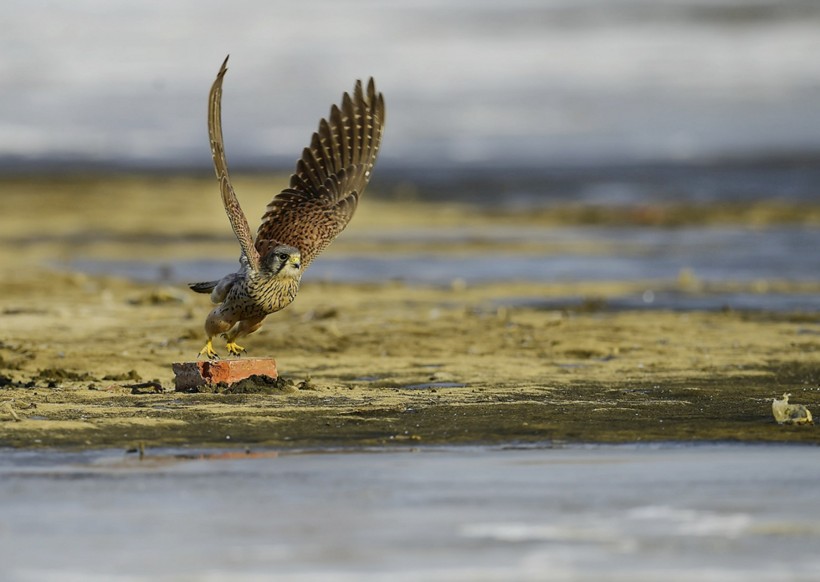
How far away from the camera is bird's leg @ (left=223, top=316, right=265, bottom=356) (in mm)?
10836

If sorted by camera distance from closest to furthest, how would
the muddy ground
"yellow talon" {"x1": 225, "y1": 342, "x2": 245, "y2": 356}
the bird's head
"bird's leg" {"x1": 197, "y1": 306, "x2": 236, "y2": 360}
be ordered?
1. the muddy ground
2. the bird's head
3. "bird's leg" {"x1": 197, "y1": 306, "x2": 236, "y2": 360}
4. "yellow talon" {"x1": 225, "y1": 342, "x2": 245, "y2": 356}

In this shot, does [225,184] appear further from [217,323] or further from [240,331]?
[240,331]

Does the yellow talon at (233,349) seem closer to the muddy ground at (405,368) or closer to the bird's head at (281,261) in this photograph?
the muddy ground at (405,368)

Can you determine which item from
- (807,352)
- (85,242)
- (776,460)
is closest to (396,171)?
(85,242)

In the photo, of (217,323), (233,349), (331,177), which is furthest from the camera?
(331,177)

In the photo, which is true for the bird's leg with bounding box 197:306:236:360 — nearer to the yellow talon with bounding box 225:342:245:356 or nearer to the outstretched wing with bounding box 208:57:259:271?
the yellow talon with bounding box 225:342:245:356

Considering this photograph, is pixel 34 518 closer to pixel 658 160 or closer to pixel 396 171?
pixel 396 171

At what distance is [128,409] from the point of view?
997 centimetres

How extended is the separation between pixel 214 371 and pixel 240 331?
476mm

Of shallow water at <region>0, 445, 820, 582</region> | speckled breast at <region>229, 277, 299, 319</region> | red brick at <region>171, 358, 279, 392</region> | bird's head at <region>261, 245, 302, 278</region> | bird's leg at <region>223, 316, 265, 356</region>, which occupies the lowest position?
shallow water at <region>0, 445, 820, 582</region>

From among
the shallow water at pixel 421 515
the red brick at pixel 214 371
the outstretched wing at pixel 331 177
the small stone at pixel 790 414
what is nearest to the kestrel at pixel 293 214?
the outstretched wing at pixel 331 177

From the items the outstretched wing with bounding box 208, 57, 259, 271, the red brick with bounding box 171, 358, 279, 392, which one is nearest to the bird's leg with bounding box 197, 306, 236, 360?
the red brick with bounding box 171, 358, 279, 392

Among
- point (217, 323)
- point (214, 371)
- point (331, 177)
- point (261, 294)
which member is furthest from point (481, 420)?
point (331, 177)

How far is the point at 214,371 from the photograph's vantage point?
34.7ft
